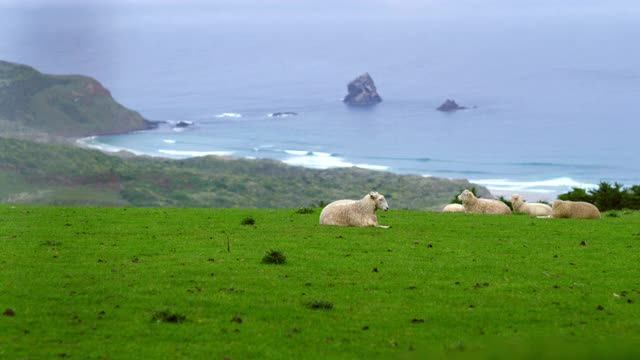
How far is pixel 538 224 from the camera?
2805 centimetres

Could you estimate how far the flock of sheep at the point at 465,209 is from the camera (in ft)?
86.5

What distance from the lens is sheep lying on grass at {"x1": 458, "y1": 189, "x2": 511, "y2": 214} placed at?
33.8 metres

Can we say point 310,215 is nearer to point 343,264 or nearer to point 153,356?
point 343,264

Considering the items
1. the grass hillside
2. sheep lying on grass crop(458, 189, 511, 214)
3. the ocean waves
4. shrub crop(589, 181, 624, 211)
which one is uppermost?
the ocean waves

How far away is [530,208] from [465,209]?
2.47 metres

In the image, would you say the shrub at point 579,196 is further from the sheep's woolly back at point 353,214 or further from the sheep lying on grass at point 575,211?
the sheep's woolly back at point 353,214

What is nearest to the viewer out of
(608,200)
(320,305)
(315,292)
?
(320,305)

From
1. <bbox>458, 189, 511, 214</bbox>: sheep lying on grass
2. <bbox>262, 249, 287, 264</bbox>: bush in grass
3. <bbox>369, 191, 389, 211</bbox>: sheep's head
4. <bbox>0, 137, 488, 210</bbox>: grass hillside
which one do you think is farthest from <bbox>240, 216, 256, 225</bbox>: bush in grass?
<bbox>0, 137, 488, 210</bbox>: grass hillside

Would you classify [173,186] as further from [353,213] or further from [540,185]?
[353,213]

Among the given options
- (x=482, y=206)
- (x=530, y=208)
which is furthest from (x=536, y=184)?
(x=482, y=206)

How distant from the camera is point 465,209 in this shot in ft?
114

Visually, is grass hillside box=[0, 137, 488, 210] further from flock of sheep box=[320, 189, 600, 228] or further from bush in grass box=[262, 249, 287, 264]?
bush in grass box=[262, 249, 287, 264]

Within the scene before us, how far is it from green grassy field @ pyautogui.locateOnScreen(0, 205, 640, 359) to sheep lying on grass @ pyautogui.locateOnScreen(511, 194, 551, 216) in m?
7.73

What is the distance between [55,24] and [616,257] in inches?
585
